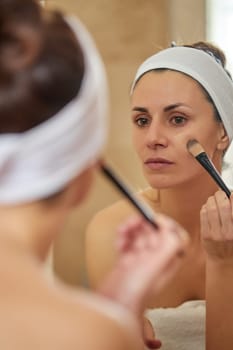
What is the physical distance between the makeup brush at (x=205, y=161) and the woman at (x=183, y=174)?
12 mm

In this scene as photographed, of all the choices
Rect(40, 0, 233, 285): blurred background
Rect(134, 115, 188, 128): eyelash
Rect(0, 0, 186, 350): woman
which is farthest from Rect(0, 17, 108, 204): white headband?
Rect(40, 0, 233, 285): blurred background

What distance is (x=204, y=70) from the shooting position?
0.93m

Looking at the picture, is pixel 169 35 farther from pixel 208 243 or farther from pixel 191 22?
pixel 208 243

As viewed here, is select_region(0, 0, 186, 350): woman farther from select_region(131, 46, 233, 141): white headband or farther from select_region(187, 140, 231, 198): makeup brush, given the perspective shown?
select_region(131, 46, 233, 141): white headband

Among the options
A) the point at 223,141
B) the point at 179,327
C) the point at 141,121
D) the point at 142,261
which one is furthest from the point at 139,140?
the point at 142,261

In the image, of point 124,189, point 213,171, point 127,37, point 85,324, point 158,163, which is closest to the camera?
point 85,324

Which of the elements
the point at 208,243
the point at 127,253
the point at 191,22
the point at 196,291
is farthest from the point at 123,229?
the point at 191,22

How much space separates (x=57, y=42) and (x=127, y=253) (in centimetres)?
14

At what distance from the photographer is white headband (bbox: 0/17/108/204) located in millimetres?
360

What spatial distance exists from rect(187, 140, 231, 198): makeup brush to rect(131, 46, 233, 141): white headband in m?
0.08

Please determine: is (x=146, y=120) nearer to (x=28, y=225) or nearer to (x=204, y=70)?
(x=204, y=70)

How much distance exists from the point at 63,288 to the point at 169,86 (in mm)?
584

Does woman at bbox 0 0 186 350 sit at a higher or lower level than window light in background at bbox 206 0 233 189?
lower

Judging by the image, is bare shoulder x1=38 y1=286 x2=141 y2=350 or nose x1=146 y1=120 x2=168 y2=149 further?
nose x1=146 y1=120 x2=168 y2=149
